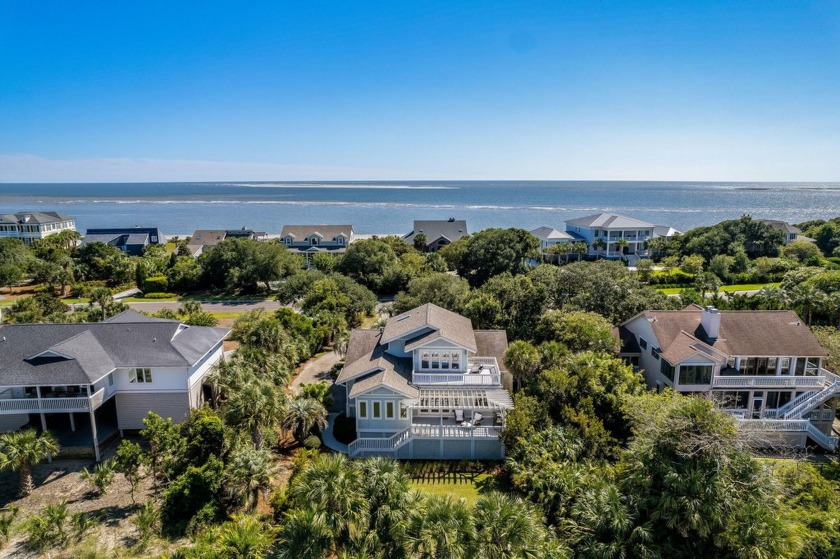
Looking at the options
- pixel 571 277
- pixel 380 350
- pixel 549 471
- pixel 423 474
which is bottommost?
pixel 423 474

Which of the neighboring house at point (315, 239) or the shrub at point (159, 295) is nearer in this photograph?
the shrub at point (159, 295)

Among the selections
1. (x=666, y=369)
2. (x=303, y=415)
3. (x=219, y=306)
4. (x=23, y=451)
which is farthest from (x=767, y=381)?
(x=219, y=306)

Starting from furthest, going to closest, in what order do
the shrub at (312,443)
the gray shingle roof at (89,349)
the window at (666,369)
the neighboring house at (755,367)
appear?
the window at (666,369), the neighboring house at (755,367), the shrub at (312,443), the gray shingle roof at (89,349)

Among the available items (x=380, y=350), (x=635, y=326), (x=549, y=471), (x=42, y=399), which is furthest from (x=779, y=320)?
(x=42, y=399)

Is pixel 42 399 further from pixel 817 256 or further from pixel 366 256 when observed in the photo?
pixel 817 256

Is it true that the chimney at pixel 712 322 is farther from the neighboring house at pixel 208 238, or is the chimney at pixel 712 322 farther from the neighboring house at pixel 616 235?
the neighboring house at pixel 208 238

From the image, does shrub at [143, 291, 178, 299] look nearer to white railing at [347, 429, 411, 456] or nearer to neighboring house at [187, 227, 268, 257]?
neighboring house at [187, 227, 268, 257]

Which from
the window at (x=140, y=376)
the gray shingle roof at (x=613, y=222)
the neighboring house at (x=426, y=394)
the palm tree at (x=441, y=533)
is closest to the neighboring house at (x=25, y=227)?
the window at (x=140, y=376)
